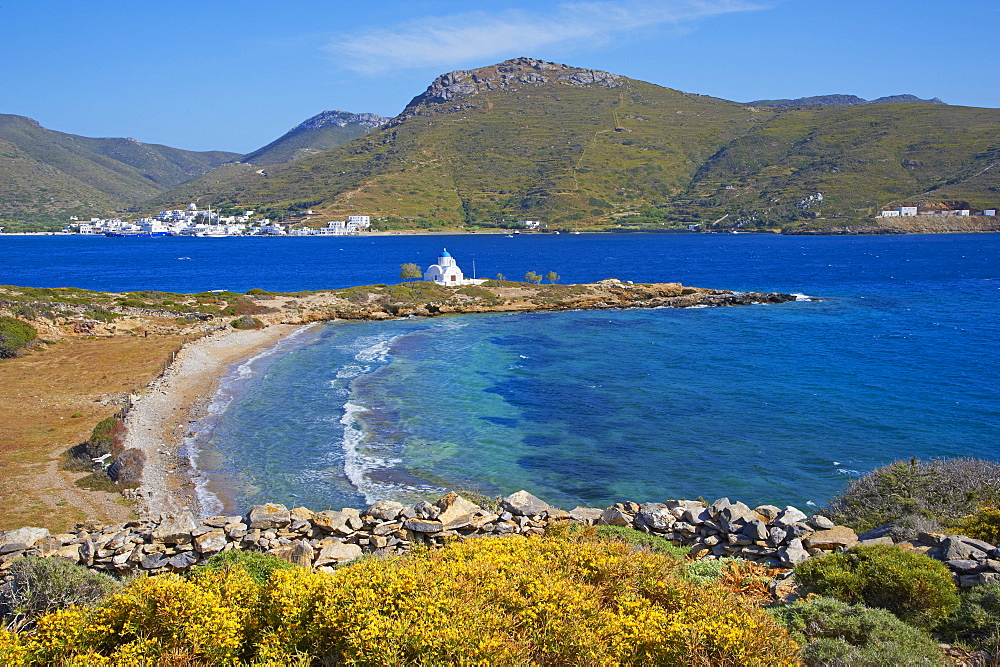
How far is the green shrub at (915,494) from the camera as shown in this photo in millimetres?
11328

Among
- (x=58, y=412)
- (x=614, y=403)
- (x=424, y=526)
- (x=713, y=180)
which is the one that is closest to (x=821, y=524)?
(x=424, y=526)

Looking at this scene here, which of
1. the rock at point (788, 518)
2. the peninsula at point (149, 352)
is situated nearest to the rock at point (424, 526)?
the rock at point (788, 518)

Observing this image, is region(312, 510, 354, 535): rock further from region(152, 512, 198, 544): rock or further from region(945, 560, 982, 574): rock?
region(945, 560, 982, 574): rock

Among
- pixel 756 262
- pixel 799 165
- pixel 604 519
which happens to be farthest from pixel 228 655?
pixel 799 165

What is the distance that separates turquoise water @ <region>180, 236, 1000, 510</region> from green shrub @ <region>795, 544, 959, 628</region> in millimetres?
7540

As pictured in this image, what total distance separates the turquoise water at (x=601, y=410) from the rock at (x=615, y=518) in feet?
14.5

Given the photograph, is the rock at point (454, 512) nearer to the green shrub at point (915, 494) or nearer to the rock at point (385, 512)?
the rock at point (385, 512)

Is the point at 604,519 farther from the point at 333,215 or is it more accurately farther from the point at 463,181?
the point at 463,181

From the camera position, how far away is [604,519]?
10898 millimetres

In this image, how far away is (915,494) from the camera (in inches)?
465

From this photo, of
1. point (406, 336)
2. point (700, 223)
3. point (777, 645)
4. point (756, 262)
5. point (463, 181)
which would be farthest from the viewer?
point (463, 181)

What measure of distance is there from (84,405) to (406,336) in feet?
71.7

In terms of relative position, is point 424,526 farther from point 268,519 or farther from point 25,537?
point 25,537

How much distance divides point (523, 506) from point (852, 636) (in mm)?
5963
